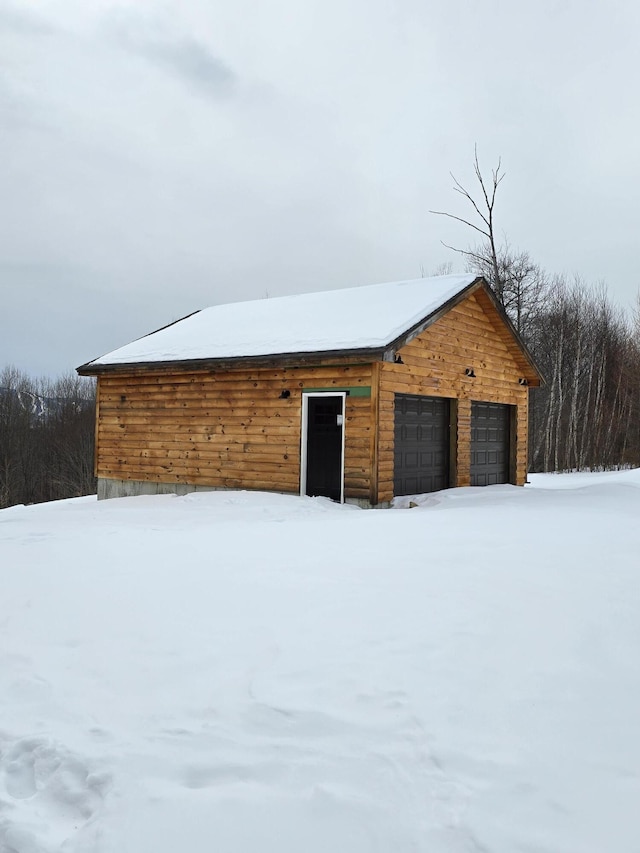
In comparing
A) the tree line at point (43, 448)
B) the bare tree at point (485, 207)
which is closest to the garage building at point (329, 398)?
the bare tree at point (485, 207)

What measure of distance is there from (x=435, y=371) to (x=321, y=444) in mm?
2747

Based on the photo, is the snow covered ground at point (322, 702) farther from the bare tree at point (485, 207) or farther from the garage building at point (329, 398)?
the bare tree at point (485, 207)

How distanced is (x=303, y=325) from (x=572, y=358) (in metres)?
21.5

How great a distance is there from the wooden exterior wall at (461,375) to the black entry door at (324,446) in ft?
2.80

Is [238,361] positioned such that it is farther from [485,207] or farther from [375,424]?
[485,207]

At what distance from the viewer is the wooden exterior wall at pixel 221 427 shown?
1164cm

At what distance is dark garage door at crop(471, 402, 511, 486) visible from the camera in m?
14.9

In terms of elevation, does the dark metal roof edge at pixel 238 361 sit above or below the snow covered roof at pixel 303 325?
below

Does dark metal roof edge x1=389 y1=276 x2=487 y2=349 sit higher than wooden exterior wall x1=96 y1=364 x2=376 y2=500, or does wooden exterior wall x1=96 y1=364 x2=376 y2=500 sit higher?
dark metal roof edge x1=389 y1=276 x2=487 y2=349

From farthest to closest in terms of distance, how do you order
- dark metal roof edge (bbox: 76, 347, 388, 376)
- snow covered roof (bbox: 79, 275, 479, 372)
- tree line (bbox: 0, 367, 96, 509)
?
tree line (bbox: 0, 367, 96, 509) < snow covered roof (bbox: 79, 275, 479, 372) < dark metal roof edge (bbox: 76, 347, 388, 376)

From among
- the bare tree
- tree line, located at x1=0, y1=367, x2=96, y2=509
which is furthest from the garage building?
tree line, located at x1=0, y1=367, x2=96, y2=509

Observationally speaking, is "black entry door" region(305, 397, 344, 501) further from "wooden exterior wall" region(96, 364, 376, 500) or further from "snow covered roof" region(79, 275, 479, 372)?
"snow covered roof" region(79, 275, 479, 372)

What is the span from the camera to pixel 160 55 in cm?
1808

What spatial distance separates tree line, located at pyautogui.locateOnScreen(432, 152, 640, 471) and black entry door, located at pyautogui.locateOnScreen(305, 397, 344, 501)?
18346 millimetres
